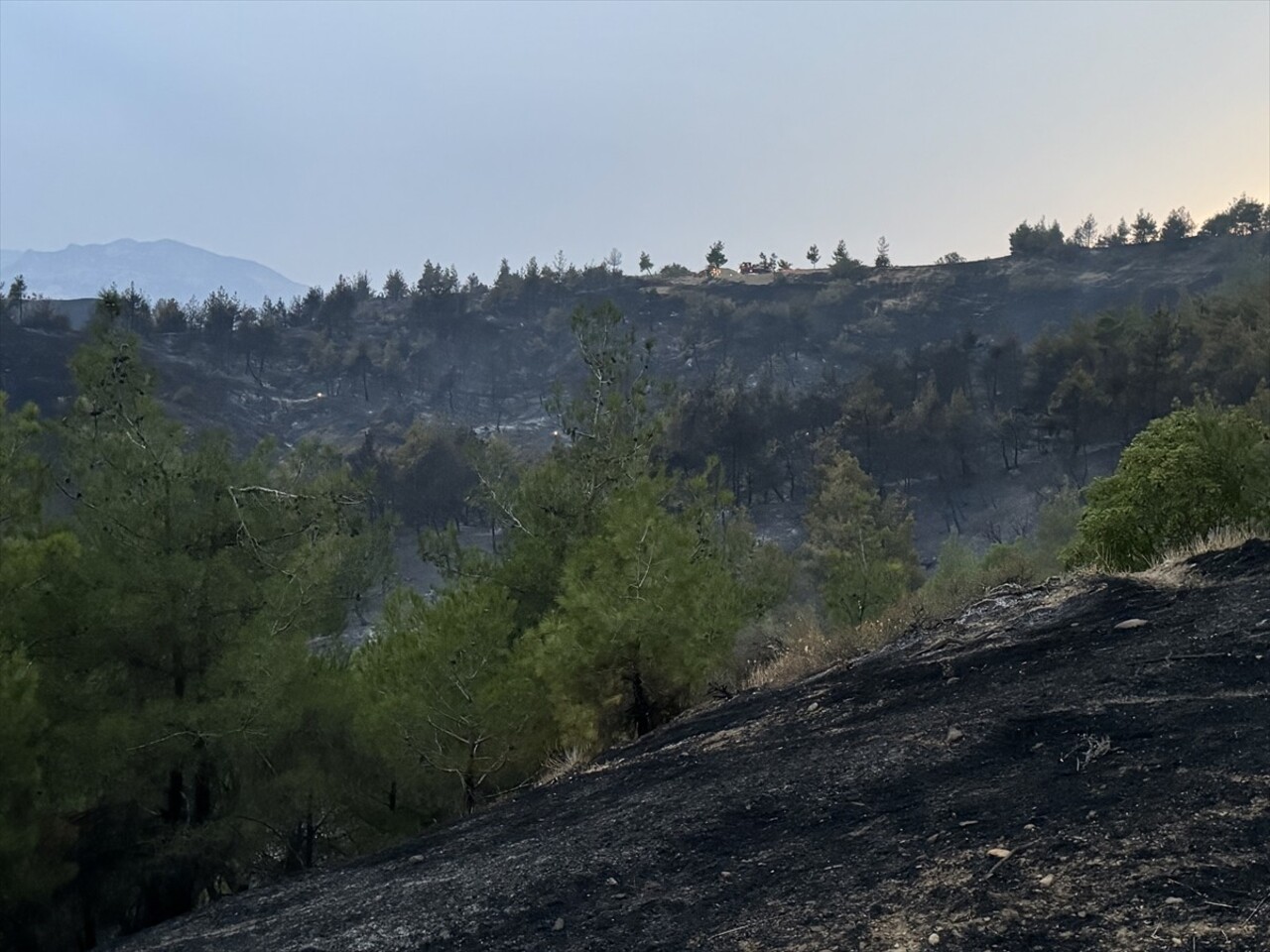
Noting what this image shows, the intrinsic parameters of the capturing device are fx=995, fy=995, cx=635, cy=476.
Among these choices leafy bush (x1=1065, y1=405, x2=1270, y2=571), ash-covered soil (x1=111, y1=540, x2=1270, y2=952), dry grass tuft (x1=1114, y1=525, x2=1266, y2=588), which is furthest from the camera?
leafy bush (x1=1065, y1=405, x2=1270, y2=571)

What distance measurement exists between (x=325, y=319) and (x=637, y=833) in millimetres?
91939

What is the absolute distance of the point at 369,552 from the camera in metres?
31.0

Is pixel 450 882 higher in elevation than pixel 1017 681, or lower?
lower

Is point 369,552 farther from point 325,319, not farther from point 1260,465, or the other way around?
point 325,319

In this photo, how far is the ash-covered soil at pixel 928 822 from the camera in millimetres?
4262

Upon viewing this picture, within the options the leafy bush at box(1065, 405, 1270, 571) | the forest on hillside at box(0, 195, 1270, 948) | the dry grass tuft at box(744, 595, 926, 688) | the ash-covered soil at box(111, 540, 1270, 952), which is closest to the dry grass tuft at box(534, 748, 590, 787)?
the forest on hillside at box(0, 195, 1270, 948)

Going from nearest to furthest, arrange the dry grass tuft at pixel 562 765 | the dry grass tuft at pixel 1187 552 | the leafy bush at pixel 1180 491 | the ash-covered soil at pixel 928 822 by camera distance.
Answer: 1. the ash-covered soil at pixel 928 822
2. the dry grass tuft at pixel 1187 552
3. the dry grass tuft at pixel 562 765
4. the leafy bush at pixel 1180 491

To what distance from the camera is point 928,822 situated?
17.6ft

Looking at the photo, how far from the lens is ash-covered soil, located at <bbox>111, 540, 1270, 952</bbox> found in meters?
4.26

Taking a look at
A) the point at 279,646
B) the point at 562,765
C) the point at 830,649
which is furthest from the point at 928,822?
the point at 279,646

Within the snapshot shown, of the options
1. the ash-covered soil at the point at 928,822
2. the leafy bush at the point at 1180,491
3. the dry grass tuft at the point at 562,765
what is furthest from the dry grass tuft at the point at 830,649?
the leafy bush at the point at 1180,491

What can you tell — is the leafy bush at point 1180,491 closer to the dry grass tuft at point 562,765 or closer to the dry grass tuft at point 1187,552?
the dry grass tuft at point 1187,552

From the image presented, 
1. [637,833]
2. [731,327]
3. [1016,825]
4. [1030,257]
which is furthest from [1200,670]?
[1030,257]

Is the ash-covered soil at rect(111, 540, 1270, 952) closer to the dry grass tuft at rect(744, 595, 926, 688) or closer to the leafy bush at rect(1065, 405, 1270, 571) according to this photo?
the dry grass tuft at rect(744, 595, 926, 688)
